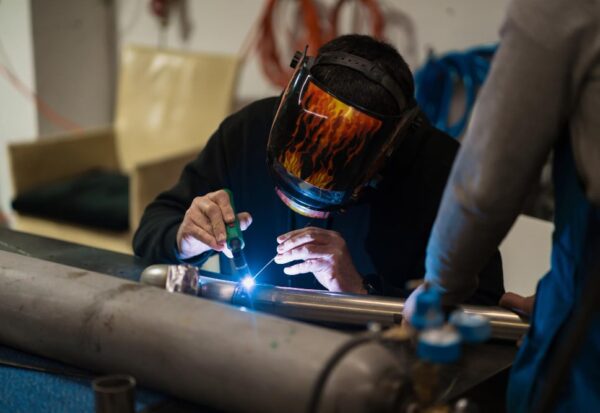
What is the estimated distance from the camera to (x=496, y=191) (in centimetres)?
84

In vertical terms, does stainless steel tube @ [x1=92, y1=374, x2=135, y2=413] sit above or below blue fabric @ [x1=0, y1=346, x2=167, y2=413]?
above

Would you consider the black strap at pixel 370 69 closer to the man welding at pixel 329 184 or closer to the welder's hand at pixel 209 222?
the man welding at pixel 329 184

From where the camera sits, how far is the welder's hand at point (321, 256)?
4.61 ft

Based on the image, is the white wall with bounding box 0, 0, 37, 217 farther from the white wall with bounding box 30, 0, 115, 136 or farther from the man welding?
the man welding

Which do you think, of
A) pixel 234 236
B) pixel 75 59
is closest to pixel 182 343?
pixel 234 236

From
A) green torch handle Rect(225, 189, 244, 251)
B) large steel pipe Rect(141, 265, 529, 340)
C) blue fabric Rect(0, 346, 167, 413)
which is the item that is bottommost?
blue fabric Rect(0, 346, 167, 413)

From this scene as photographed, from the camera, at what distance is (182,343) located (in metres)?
0.92

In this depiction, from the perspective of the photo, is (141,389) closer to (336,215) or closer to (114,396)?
(114,396)

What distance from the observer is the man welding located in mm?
1295

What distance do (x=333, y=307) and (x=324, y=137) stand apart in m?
0.30

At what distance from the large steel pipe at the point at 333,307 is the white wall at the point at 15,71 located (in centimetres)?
306

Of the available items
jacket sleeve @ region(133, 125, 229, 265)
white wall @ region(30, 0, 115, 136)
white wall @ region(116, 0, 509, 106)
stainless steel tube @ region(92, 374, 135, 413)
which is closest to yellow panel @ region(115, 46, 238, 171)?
white wall @ region(116, 0, 509, 106)

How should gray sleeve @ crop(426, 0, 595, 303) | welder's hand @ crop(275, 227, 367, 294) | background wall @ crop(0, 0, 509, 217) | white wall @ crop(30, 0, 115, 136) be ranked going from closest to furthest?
gray sleeve @ crop(426, 0, 595, 303) < welder's hand @ crop(275, 227, 367, 294) < background wall @ crop(0, 0, 509, 217) < white wall @ crop(30, 0, 115, 136)

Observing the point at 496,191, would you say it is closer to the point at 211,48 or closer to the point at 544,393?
the point at 544,393
